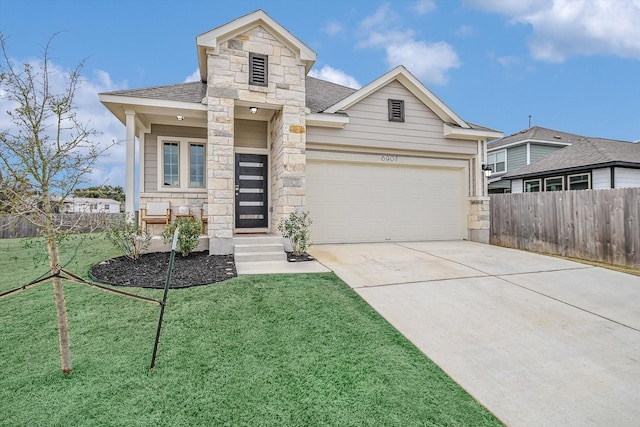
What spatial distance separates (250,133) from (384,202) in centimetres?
426

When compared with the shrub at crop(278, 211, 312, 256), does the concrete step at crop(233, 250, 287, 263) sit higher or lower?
lower

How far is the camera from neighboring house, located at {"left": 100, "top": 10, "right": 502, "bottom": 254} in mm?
6992

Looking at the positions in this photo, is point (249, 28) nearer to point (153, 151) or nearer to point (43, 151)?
point (153, 151)

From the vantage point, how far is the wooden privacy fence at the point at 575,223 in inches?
272

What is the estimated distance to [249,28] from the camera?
7.19 m

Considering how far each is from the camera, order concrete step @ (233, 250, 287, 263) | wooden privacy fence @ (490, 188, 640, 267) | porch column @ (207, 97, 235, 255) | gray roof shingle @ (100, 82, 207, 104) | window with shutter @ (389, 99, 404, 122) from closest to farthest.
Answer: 1. concrete step @ (233, 250, 287, 263)
2. porch column @ (207, 97, 235, 255)
3. wooden privacy fence @ (490, 188, 640, 267)
4. gray roof shingle @ (100, 82, 207, 104)
5. window with shutter @ (389, 99, 404, 122)

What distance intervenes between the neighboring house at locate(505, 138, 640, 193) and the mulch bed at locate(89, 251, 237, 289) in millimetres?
14545

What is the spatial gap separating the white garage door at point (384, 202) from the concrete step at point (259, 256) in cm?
212

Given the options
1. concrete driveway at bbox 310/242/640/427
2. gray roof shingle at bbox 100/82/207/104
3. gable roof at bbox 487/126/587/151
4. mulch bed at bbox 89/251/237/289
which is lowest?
concrete driveway at bbox 310/242/640/427

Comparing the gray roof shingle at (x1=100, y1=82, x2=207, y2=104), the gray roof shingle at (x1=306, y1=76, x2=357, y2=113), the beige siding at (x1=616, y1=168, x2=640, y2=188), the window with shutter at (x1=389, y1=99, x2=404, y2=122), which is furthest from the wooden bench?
the beige siding at (x1=616, y1=168, x2=640, y2=188)

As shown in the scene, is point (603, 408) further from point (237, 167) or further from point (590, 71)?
point (590, 71)

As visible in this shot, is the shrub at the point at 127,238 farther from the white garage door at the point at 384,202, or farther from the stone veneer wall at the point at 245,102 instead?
the white garage door at the point at 384,202

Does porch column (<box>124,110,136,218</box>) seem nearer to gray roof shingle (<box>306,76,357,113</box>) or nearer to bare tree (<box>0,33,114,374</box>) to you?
gray roof shingle (<box>306,76,357,113</box>)

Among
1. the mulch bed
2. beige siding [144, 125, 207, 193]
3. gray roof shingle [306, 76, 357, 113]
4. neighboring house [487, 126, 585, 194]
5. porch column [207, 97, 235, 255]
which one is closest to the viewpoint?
the mulch bed
